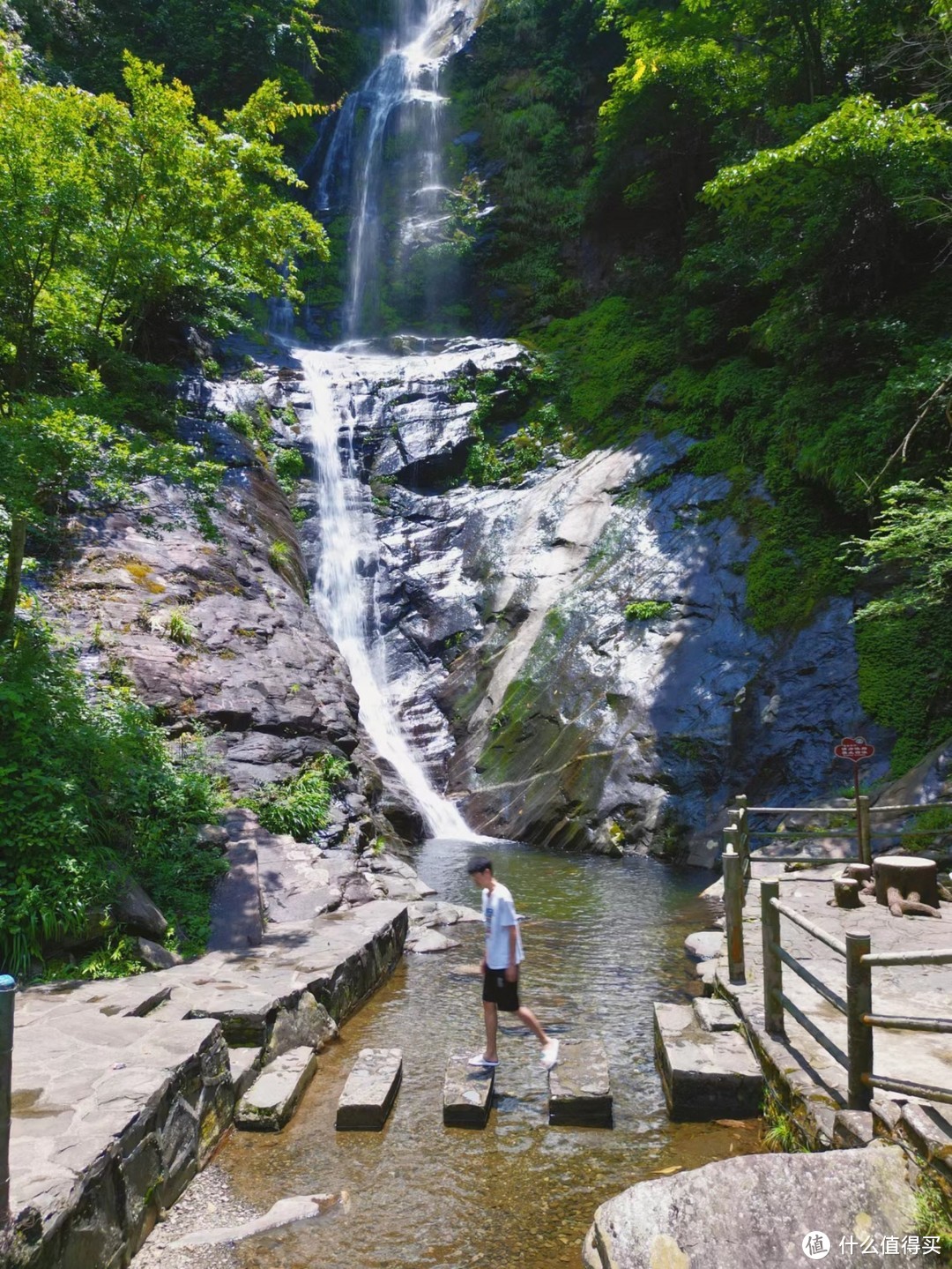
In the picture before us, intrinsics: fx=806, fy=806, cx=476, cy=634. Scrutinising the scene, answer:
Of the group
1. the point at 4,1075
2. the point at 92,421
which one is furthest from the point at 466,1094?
the point at 92,421

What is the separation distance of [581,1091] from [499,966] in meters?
0.97

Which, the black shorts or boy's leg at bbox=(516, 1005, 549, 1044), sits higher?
the black shorts

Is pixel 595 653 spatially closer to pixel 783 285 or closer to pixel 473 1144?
pixel 783 285

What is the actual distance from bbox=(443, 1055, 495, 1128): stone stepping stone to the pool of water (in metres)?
0.11

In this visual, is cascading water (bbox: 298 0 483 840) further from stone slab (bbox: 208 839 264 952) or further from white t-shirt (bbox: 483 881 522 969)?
white t-shirt (bbox: 483 881 522 969)

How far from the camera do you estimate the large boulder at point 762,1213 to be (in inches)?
122

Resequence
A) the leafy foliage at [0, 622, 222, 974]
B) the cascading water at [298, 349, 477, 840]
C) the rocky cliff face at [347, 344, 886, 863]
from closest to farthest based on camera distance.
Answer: the leafy foliage at [0, 622, 222, 974], the rocky cliff face at [347, 344, 886, 863], the cascading water at [298, 349, 477, 840]

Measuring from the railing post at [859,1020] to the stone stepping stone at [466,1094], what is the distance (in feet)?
7.43

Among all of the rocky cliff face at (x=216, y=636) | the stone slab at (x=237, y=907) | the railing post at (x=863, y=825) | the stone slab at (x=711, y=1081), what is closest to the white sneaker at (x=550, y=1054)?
the stone slab at (x=711, y=1081)

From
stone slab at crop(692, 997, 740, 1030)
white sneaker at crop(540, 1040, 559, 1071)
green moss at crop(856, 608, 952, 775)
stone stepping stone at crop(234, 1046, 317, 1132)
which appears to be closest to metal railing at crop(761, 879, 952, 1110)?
stone slab at crop(692, 997, 740, 1030)

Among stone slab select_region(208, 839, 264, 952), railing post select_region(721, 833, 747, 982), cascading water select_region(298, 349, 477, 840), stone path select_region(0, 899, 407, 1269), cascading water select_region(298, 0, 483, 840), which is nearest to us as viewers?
stone path select_region(0, 899, 407, 1269)

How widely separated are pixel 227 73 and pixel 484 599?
88.2ft

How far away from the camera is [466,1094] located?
5.27 m

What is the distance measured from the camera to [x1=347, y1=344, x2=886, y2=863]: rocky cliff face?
13711 millimetres
